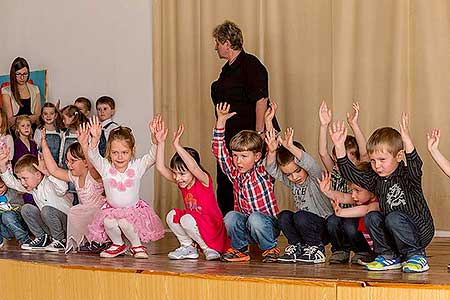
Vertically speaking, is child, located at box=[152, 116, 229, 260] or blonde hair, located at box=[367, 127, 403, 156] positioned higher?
blonde hair, located at box=[367, 127, 403, 156]

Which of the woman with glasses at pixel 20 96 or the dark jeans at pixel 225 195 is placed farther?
the woman with glasses at pixel 20 96

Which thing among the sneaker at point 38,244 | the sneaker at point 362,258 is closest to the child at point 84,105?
the sneaker at point 38,244

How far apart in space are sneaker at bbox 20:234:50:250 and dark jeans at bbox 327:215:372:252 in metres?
2.25

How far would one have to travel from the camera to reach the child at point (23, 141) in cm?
782

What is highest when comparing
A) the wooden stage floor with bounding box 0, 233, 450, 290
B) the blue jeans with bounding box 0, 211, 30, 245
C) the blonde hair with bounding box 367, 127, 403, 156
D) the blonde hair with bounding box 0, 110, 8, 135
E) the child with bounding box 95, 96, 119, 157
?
the child with bounding box 95, 96, 119, 157

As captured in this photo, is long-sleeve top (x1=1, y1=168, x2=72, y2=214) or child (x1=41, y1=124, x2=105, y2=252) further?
long-sleeve top (x1=1, y1=168, x2=72, y2=214)

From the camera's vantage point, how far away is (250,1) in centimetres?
770

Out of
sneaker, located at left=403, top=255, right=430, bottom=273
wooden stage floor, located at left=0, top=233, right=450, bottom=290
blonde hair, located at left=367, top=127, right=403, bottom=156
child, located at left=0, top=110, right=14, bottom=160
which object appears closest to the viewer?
wooden stage floor, located at left=0, top=233, right=450, bottom=290

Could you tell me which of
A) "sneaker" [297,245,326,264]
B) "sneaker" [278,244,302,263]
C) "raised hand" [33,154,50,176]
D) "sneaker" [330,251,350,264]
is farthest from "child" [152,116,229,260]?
"raised hand" [33,154,50,176]

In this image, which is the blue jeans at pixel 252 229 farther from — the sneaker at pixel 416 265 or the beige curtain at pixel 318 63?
the beige curtain at pixel 318 63

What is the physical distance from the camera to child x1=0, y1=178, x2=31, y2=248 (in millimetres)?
6781

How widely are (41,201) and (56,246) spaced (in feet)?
1.12

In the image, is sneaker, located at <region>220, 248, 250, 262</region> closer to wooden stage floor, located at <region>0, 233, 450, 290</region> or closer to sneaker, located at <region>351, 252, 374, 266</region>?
wooden stage floor, located at <region>0, 233, 450, 290</region>

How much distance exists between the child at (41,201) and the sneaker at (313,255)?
1.92 meters
